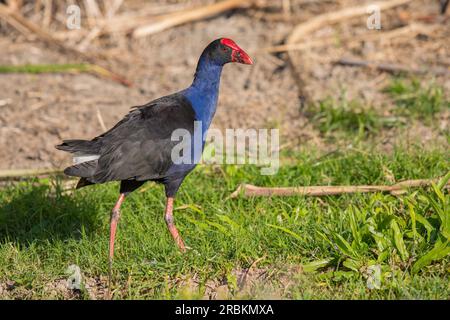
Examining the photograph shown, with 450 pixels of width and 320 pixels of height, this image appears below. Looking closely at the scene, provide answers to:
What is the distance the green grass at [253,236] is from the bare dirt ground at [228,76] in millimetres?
653

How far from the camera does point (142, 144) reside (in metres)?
3.62

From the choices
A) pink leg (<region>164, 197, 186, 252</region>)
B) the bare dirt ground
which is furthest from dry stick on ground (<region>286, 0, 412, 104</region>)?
pink leg (<region>164, 197, 186, 252</region>)

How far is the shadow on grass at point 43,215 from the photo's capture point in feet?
13.4

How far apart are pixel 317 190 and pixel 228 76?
2401 mm

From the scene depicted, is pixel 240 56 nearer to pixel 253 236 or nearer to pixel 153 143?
pixel 153 143

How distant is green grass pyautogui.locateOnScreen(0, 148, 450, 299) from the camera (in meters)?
3.43

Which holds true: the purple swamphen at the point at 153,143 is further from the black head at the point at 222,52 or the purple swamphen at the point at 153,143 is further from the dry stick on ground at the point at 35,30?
the dry stick on ground at the point at 35,30

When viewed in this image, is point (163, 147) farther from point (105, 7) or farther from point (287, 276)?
point (105, 7)

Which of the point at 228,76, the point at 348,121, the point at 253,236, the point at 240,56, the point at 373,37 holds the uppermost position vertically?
the point at 240,56

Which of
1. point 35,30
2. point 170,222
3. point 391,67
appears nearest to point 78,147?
point 170,222

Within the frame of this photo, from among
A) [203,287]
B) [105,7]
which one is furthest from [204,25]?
[203,287]

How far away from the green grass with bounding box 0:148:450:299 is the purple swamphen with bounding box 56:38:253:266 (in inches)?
7.0

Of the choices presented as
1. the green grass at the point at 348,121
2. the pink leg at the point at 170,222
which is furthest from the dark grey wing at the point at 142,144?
the green grass at the point at 348,121
